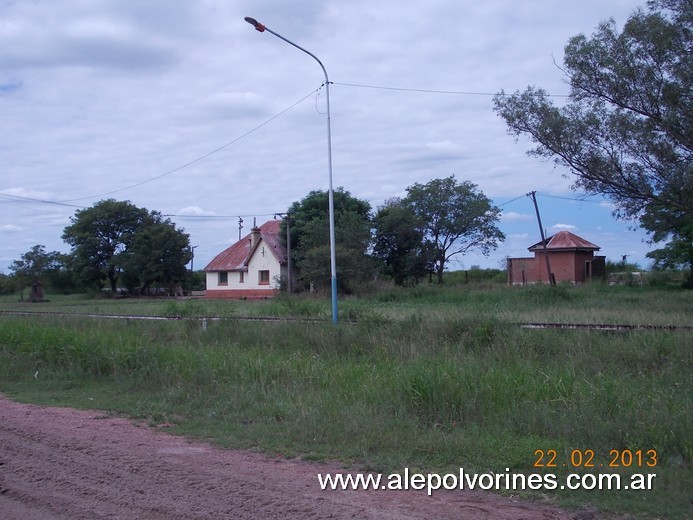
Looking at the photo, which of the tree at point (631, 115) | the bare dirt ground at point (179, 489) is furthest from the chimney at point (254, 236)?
the bare dirt ground at point (179, 489)

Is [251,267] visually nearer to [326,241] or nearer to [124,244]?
[326,241]

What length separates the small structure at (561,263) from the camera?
55875mm

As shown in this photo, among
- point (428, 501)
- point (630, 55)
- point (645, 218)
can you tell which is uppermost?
point (630, 55)

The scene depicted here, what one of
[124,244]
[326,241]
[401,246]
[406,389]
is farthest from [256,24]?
[124,244]

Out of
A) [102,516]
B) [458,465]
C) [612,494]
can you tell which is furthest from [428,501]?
[102,516]

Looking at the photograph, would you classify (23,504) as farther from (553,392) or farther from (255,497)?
(553,392)

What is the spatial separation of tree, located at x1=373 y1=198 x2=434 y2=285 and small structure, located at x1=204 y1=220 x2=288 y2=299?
8731mm

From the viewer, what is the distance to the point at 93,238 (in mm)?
70312

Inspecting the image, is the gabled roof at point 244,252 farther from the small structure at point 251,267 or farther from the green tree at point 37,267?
the green tree at point 37,267

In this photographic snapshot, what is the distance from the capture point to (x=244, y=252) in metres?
63.3

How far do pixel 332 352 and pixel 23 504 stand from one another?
957 cm
